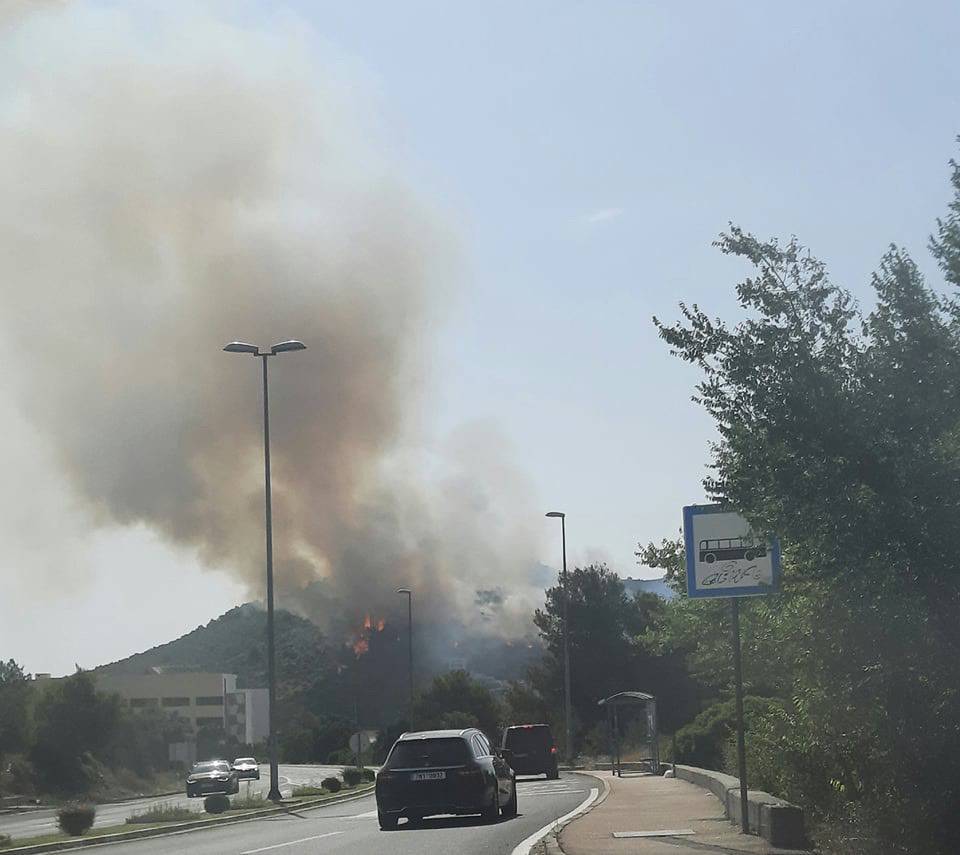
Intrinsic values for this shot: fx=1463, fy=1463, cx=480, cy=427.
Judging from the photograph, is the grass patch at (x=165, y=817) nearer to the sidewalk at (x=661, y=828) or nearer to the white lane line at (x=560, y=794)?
the white lane line at (x=560, y=794)

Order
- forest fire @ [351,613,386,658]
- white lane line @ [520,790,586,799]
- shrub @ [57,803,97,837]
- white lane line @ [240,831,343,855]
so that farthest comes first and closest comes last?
forest fire @ [351,613,386,658] → white lane line @ [520,790,586,799] → shrub @ [57,803,97,837] → white lane line @ [240,831,343,855]

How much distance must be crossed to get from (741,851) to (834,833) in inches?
40.2

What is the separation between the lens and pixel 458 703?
81.9 m

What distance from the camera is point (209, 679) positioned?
136000 mm

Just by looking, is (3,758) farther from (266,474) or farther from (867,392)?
(867,392)

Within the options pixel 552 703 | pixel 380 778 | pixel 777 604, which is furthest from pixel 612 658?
pixel 777 604

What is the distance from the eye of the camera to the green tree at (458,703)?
267ft

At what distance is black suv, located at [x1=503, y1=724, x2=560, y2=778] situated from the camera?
4406cm

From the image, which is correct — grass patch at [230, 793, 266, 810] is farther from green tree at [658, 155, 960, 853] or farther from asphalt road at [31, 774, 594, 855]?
green tree at [658, 155, 960, 853]

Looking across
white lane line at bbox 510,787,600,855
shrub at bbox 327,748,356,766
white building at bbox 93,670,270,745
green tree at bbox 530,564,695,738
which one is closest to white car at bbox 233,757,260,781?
shrub at bbox 327,748,356,766

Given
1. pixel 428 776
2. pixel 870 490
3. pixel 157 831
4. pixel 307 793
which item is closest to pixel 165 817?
pixel 157 831

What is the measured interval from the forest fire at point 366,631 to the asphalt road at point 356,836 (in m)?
72.2

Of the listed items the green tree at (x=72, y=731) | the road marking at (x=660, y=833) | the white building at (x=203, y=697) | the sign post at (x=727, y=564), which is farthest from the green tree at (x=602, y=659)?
the sign post at (x=727, y=564)

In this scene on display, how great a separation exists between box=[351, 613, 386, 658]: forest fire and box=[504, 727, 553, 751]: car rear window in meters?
55.9
